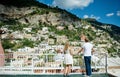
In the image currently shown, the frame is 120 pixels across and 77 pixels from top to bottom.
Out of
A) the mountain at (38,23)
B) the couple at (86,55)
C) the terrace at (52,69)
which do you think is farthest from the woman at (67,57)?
the mountain at (38,23)

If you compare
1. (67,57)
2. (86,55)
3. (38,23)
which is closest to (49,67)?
(67,57)

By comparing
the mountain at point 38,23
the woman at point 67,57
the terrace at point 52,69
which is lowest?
the terrace at point 52,69

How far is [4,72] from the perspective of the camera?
11.9 m

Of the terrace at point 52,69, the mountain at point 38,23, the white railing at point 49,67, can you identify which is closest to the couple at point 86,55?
the terrace at point 52,69

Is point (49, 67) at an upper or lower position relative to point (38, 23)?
lower

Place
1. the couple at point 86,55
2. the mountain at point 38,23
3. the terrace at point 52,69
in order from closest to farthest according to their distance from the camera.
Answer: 1. the couple at point 86,55
2. the terrace at point 52,69
3. the mountain at point 38,23

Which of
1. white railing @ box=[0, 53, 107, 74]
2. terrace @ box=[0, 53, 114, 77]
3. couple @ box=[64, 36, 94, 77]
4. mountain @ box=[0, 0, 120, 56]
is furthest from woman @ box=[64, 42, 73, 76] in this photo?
mountain @ box=[0, 0, 120, 56]

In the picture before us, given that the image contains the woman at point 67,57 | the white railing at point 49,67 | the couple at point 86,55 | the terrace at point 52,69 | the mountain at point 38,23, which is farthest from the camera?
the mountain at point 38,23

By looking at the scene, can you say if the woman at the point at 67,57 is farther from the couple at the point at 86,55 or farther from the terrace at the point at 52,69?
the terrace at the point at 52,69

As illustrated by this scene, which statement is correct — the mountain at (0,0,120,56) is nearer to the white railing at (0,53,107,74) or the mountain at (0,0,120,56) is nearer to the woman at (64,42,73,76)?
the white railing at (0,53,107,74)

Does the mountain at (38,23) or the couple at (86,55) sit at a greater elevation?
the mountain at (38,23)

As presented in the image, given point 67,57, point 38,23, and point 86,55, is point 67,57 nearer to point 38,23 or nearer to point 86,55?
point 86,55

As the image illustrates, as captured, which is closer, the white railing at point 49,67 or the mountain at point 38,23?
the white railing at point 49,67

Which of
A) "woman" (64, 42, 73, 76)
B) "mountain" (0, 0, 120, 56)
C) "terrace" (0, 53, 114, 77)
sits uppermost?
"mountain" (0, 0, 120, 56)
